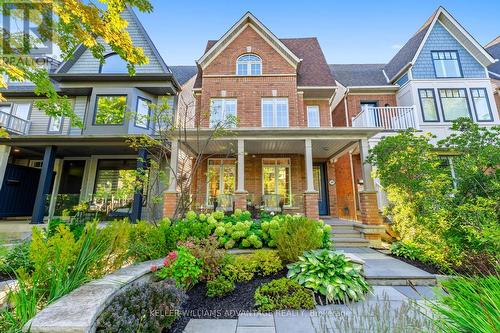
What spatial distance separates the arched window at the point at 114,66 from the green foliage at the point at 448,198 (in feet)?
40.5

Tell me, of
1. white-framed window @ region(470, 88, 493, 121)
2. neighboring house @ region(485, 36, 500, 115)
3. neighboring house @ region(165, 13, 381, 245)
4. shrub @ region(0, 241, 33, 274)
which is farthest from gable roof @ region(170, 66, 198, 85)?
neighboring house @ region(485, 36, 500, 115)

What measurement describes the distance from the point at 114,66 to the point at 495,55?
25571 mm

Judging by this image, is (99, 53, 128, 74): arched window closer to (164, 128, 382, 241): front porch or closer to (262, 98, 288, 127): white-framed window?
(164, 128, 382, 241): front porch

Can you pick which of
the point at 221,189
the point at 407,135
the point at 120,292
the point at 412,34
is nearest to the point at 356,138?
the point at 407,135

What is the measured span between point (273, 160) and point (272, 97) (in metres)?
3.13

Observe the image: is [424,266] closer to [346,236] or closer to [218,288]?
[346,236]

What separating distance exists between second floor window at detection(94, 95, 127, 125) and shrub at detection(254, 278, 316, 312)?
10086 mm

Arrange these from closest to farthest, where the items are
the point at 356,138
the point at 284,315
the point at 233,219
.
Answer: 1. the point at 284,315
2. the point at 233,219
3. the point at 356,138

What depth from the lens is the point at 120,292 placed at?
98.4 inches

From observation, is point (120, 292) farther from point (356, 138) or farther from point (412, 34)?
point (412, 34)

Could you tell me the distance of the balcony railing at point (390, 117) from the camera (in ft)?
32.7

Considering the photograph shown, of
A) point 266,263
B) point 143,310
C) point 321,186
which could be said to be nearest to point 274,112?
point 321,186

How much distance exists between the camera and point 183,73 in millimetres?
14336

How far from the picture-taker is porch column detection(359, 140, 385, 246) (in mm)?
6680
